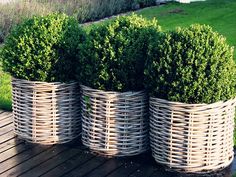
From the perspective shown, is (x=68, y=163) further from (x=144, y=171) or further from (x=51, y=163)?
(x=144, y=171)

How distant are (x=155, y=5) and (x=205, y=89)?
36.0 feet

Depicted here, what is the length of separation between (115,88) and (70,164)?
83cm

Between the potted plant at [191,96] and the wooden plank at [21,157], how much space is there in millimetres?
1247

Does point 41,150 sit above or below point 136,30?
below

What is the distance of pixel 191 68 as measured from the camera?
5426 millimetres

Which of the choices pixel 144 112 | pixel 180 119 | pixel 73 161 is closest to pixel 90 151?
pixel 73 161

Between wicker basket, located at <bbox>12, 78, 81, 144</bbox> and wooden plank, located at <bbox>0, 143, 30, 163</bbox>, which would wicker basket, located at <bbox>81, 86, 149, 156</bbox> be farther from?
wooden plank, located at <bbox>0, 143, 30, 163</bbox>

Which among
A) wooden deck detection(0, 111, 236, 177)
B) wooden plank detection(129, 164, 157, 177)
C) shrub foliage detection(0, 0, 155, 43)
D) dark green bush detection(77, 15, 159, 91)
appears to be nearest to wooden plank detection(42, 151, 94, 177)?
wooden deck detection(0, 111, 236, 177)

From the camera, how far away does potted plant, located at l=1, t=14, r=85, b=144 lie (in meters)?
6.13

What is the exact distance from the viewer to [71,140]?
251 inches

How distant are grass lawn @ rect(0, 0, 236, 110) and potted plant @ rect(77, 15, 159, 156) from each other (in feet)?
19.3

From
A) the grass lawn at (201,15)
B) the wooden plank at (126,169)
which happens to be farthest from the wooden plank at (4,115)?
the grass lawn at (201,15)

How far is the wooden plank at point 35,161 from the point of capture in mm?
5699

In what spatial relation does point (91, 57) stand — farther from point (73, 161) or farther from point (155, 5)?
point (155, 5)
